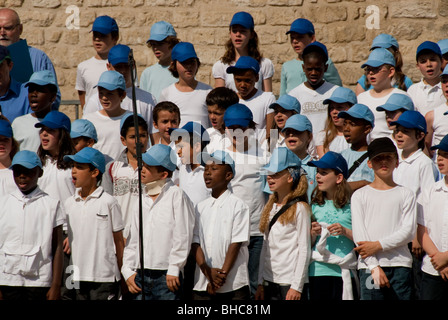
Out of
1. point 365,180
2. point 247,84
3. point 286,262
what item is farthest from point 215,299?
point 247,84

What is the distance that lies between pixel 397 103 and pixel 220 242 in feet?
6.90

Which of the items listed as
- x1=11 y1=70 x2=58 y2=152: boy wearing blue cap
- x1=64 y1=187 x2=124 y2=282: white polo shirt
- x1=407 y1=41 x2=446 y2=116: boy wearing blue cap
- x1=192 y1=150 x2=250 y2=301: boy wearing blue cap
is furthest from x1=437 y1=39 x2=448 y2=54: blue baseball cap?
x1=64 y1=187 x2=124 y2=282: white polo shirt

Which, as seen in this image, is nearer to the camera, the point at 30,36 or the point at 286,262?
the point at 286,262

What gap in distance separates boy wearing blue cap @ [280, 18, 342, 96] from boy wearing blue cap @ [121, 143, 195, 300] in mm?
2598

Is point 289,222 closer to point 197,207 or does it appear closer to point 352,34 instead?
point 197,207

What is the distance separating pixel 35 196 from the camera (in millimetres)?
6434

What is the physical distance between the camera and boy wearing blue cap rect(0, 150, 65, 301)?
627 cm

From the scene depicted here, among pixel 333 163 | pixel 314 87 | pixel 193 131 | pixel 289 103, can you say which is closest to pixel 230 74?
pixel 314 87

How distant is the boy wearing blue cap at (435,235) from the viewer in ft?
20.2

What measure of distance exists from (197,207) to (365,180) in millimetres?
1292

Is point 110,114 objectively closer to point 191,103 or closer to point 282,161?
point 191,103

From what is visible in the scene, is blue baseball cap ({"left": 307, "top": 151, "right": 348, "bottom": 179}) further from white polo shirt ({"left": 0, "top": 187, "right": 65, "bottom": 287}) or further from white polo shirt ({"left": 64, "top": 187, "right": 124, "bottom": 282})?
white polo shirt ({"left": 0, "top": 187, "right": 65, "bottom": 287})

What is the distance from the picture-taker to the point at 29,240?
6312 mm
